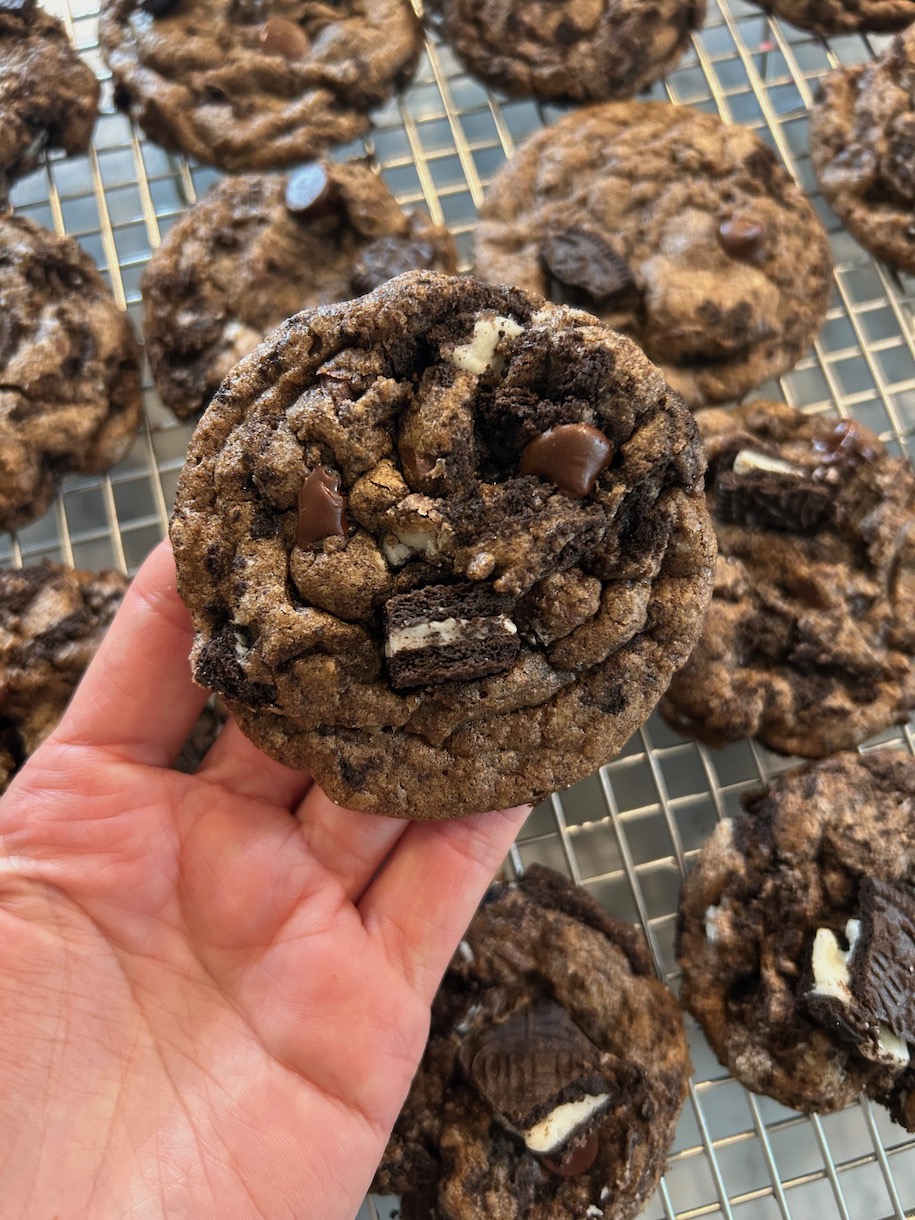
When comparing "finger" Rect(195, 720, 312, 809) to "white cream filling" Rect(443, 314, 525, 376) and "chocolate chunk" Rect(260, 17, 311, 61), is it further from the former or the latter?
"chocolate chunk" Rect(260, 17, 311, 61)

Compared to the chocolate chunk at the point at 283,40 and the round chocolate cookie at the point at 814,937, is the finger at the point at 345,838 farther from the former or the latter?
the chocolate chunk at the point at 283,40

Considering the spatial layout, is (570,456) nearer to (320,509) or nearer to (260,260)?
(320,509)

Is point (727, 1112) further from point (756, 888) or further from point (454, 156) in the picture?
point (454, 156)

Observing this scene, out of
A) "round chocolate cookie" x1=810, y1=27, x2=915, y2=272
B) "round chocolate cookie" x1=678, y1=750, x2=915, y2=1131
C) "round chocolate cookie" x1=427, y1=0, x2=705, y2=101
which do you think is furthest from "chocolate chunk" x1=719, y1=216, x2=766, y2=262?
"round chocolate cookie" x1=678, y1=750, x2=915, y2=1131

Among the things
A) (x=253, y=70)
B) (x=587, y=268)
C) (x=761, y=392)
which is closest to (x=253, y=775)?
(x=587, y=268)

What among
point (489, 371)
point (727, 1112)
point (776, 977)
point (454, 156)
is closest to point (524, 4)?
point (454, 156)

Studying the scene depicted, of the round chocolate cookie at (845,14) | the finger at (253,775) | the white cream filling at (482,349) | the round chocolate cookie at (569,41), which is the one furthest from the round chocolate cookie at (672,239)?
the finger at (253,775)
